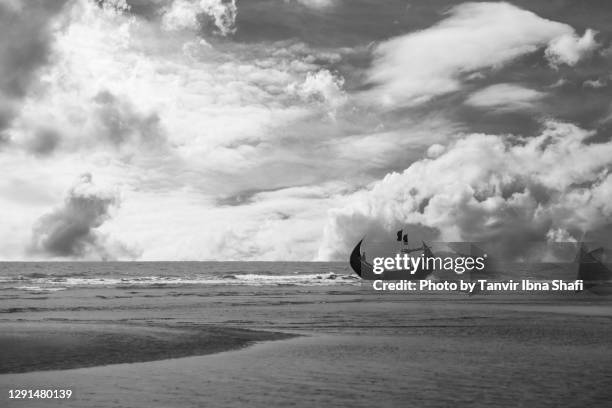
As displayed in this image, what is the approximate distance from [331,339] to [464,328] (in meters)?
7.17

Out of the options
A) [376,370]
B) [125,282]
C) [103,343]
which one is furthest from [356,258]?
[376,370]

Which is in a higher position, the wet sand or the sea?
the wet sand

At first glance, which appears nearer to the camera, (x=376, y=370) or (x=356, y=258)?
(x=376, y=370)

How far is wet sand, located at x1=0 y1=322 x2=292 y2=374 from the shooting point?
55.6ft

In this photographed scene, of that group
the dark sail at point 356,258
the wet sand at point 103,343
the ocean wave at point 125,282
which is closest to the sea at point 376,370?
the wet sand at point 103,343

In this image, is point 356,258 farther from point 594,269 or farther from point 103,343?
point 103,343

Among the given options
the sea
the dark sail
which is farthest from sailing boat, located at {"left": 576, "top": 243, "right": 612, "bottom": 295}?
the sea

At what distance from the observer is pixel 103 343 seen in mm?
20016

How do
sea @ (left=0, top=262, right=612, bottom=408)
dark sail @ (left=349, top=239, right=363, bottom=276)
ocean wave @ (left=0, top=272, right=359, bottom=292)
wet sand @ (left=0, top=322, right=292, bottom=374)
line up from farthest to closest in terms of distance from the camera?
1. dark sail @ (left=349, top=239, right=363, bottom=276)
2. ocean wave @ (left=0, top=272, right=359, bottom=292)
3. wet sand @ (left=0, top=322, right=292, bottom=374)
4. sea @ (left=0, top=262, right=612, bottom=408)

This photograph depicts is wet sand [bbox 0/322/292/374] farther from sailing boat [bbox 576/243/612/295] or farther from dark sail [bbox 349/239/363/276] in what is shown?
sailing boat [bbox 576/243/612/295]

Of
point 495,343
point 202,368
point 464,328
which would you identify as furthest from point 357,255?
point 202,368

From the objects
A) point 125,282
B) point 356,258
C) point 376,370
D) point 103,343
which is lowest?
point 376,370

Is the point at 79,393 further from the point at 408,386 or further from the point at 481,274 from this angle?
the point at 481,274

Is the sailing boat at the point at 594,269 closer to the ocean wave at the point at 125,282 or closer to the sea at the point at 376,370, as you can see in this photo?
the ocean wave at the point at 125,282
